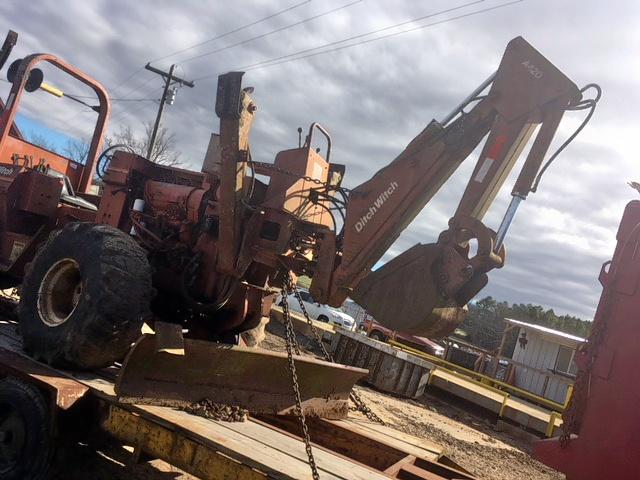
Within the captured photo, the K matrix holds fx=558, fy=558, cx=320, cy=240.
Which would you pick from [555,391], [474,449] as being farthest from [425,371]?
[555,391]

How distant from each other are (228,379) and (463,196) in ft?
7.39

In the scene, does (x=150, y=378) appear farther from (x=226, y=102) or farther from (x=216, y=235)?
(x=226, y=102)

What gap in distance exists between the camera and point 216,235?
17.1 feet

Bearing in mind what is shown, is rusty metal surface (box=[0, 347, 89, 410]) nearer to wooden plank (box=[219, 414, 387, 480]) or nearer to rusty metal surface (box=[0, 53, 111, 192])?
wooden plank (box=[219, 414, 387, 480])

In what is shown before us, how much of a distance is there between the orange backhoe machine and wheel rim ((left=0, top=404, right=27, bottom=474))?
19.1 inches

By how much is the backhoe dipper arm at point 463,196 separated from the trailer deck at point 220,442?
3.59 ft

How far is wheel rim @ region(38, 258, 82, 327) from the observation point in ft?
15.5

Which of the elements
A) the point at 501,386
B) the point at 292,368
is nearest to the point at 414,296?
the point at 292,368

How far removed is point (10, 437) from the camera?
3971 mm

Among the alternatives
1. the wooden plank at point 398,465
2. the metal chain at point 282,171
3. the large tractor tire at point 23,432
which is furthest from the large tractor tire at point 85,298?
the wooden plank at point 398,465

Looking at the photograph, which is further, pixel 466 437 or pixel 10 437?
pixel 466 437

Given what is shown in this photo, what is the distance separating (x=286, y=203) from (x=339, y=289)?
0.93 metres

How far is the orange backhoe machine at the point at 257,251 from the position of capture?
155 inches

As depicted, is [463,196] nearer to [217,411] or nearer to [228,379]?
[228,379]
